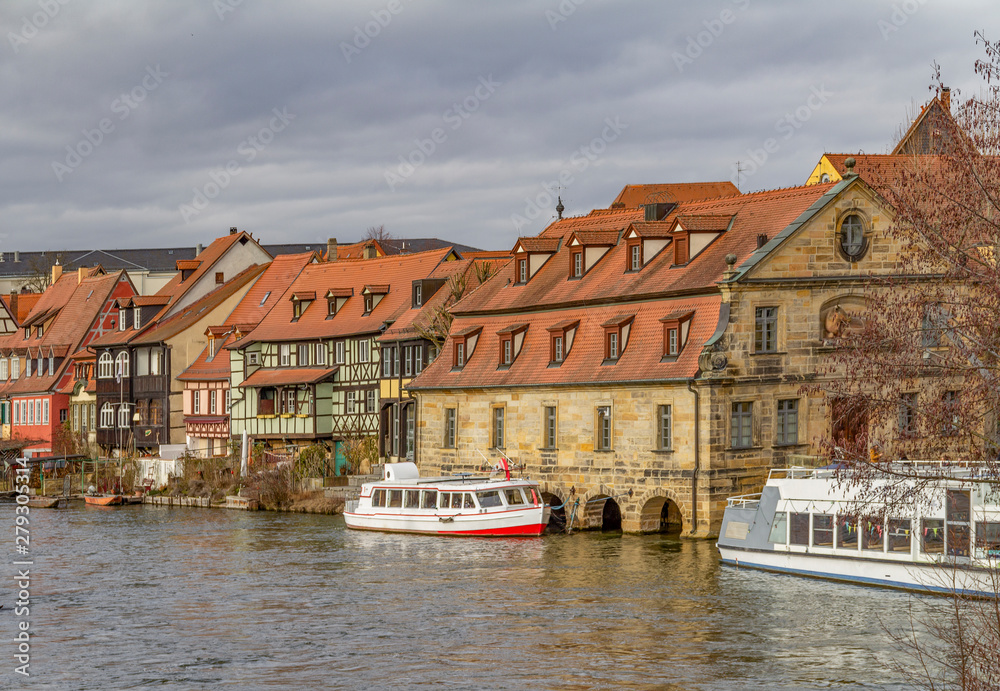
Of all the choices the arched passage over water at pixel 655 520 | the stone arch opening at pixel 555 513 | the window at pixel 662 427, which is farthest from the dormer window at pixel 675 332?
the stone arch opening at pixel 555 513

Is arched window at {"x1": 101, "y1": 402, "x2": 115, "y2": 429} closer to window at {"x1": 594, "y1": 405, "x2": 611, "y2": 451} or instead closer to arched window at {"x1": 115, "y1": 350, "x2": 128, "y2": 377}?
arched window at {"x1": 115, "y1": 350, "x2": 128, "y2": 377}

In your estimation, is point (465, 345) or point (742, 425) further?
point (465, 345)

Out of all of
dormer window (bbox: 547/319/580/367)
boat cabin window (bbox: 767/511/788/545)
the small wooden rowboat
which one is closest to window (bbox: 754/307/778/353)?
dormer window (bbox: 547/319/580/367)

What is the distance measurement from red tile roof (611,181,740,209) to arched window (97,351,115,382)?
31.6 meters

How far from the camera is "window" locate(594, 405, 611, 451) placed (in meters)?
49.8

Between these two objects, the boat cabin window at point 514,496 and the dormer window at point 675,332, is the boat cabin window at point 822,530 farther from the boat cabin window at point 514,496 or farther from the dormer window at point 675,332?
the boat cabin window at point 514,496

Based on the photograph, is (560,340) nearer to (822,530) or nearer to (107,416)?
(822,530)

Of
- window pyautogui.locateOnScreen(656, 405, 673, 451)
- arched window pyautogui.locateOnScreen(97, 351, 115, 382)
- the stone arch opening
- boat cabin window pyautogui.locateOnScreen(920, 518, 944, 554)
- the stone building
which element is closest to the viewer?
boat cabin window pyautogui.locateOnScreen(920, 518, 944, 554)

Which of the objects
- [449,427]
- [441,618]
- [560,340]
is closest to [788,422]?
[560,340]

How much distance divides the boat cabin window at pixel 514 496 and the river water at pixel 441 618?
1.58m

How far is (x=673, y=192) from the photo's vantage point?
95.4 metres

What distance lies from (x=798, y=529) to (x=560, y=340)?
15.3m

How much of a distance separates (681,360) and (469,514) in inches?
358

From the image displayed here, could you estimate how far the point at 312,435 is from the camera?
232ft
